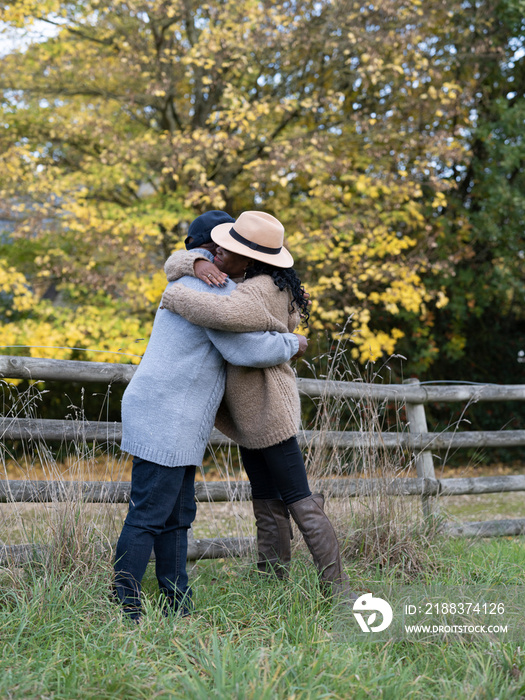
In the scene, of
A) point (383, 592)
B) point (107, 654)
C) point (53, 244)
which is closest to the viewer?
point (107, 654)

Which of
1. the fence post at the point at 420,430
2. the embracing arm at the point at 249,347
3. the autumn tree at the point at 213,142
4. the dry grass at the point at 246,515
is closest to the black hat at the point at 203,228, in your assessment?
the embracing arm at the point at 249,347

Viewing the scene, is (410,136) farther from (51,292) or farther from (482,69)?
(51,292)

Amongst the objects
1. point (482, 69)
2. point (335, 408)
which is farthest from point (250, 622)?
point (482, 69)

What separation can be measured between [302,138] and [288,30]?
4.00ft

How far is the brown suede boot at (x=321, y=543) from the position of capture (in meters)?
2.74

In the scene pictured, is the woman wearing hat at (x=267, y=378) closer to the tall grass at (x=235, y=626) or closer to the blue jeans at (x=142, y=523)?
the tall grass at (x=235, y=626)

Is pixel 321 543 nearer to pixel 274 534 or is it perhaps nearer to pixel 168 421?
pixel 274 534

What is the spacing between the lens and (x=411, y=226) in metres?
8.10

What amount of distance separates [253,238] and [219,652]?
1.55 meters

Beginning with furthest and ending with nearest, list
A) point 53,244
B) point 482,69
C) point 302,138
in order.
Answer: point 482,69 → point 53,244 → point 302,138

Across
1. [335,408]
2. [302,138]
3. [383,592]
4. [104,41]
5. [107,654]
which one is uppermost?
[104,41]

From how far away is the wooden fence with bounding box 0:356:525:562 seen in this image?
307 centimetres

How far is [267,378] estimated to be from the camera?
8.99ft

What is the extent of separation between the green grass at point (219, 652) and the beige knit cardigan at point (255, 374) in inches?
26.1
